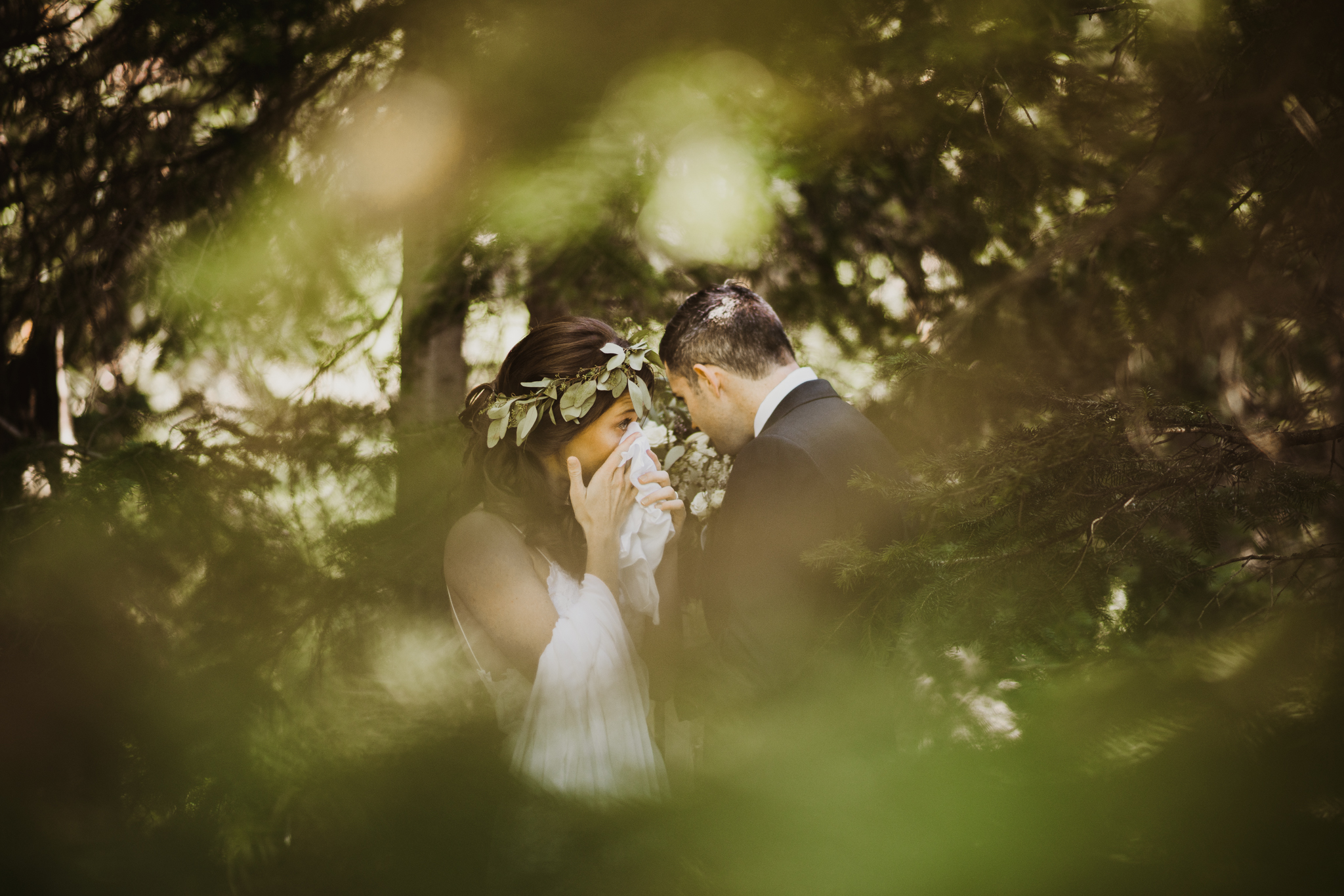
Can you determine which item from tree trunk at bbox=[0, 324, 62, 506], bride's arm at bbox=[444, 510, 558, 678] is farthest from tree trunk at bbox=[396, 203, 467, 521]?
tree trunk at bbox=[0, 324, 62, 506]

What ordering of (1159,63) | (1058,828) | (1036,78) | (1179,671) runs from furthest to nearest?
(1036,78) → (1159,63) → (1179,671) → (1058,828)

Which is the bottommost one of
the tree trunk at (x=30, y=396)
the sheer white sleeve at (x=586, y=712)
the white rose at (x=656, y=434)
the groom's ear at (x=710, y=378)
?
the sheer white sleeve at (x=586, y=712)

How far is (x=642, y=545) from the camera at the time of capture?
2.95 metres

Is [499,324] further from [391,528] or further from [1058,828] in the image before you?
[1058,828]

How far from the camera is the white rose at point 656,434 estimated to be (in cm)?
364

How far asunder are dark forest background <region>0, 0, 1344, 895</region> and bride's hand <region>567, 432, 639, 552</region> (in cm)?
68

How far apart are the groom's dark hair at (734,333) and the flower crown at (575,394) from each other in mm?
506

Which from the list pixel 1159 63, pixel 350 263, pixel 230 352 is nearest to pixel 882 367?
pixel 1159 63

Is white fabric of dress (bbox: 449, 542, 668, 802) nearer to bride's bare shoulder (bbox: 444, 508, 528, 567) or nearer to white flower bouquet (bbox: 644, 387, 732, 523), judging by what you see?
bride's bare shoulder (bbox: 444, 508, 528, 567)

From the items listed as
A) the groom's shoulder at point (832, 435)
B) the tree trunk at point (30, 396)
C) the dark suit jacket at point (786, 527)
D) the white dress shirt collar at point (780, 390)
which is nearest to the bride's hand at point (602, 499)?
the dark suit jacket at point (786, 527)

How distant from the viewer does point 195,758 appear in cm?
254

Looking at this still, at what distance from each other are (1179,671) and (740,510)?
57.9 inches

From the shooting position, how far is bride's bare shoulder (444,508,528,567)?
8.84 feet

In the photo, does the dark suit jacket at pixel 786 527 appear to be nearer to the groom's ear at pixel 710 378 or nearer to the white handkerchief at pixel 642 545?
the white handkerchief at pixel 642 545
